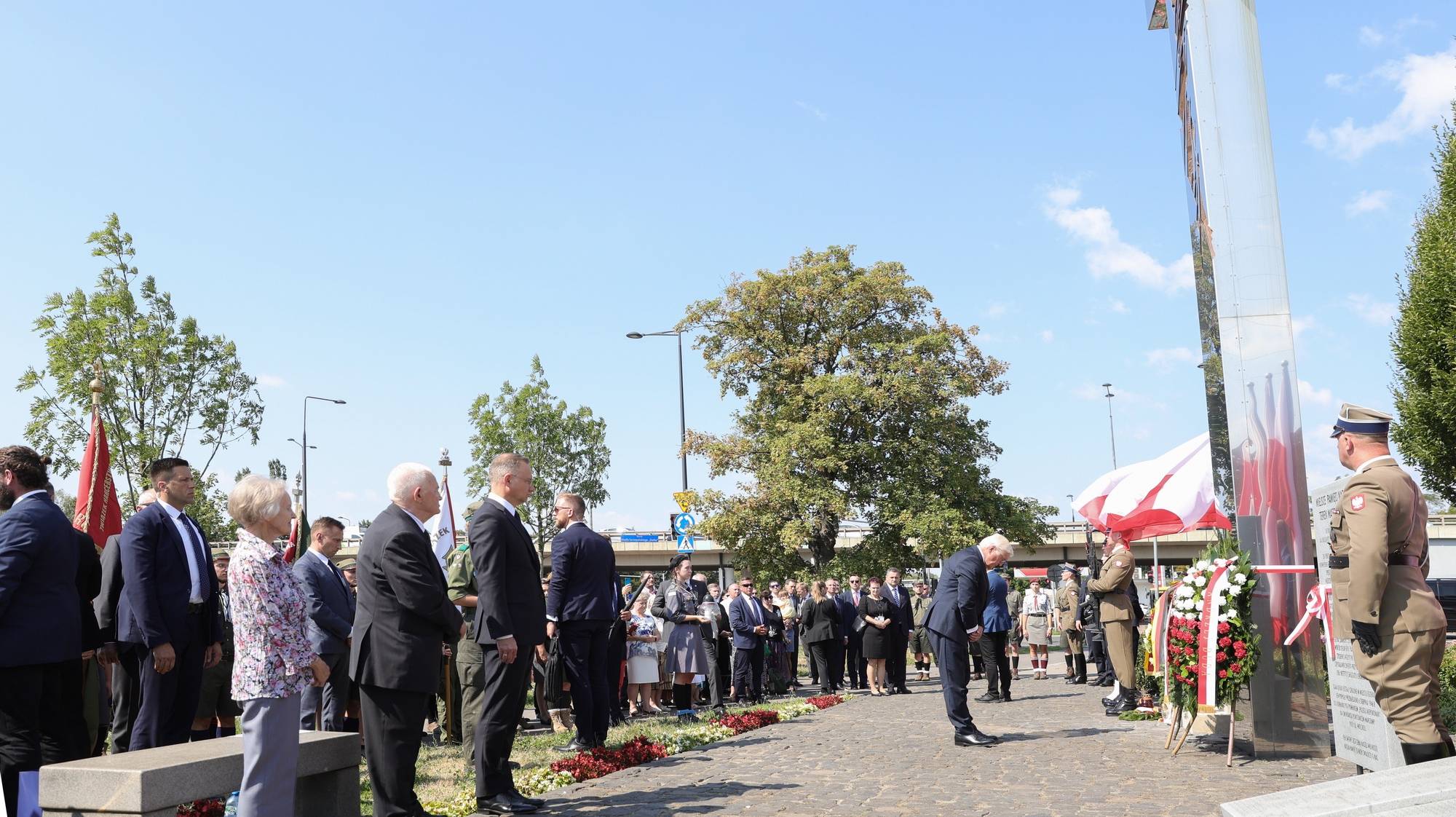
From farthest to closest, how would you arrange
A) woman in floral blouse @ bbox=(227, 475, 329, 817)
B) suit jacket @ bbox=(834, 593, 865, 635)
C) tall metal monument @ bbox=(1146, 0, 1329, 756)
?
suit jacket @ bbox=(834, 593, 865, 635)
tall metal monument @ bbox=(1146, 0, 1329, 756)
woman in floral blouse @ bbox=(227, 475, 329, 817)

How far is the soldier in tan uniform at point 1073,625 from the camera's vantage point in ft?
63.1

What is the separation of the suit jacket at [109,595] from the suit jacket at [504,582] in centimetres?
214

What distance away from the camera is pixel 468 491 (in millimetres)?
40188

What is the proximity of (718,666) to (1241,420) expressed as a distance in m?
9.66

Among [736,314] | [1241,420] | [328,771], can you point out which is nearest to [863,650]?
[1241,420]

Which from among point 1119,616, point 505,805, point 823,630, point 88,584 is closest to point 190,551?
point 88,584

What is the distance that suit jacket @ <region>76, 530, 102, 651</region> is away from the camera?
643cm

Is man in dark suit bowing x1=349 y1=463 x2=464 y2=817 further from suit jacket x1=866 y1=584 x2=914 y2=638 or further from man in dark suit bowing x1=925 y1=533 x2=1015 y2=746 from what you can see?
suit jacket x1=866 y1=584 x2=914 y2=638

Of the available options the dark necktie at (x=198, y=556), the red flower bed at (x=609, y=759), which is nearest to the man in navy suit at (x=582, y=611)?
the red flower bed at (x=609, y=759)

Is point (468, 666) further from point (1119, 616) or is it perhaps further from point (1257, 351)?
point (1119, 616)

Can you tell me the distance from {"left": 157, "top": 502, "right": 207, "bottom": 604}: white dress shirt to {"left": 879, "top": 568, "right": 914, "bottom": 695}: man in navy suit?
1222 cm

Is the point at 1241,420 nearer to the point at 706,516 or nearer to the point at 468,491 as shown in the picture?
the point at 706,516

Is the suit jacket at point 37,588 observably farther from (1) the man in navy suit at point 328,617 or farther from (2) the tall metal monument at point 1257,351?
(2) the tall metal monument at point 1257,351

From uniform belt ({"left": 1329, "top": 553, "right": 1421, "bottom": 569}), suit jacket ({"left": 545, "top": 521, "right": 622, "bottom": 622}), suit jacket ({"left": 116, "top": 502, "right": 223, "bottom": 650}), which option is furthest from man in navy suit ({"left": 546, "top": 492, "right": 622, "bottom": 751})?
uniform belt ({"left": 1329, "top": 553, "right": 1421, "bottom": 569})
